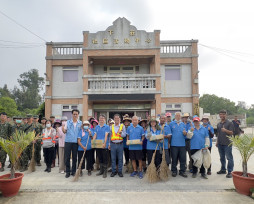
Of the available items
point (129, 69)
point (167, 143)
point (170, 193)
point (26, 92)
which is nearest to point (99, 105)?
point (129, 69)

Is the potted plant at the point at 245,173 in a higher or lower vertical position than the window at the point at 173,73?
lower

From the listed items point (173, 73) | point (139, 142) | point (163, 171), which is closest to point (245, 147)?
point (163, 171)

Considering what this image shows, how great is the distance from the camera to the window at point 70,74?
13.4m

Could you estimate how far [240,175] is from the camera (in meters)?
4.36

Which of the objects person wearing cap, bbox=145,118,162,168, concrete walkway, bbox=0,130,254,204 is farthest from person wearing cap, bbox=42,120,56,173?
person wearing cap, bbox=145,118,162,168

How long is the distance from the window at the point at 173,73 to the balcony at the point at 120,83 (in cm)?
168

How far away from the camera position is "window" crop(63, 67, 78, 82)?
528 inches

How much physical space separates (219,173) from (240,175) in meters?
1.41

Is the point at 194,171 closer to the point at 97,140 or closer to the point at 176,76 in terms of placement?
the point at 97,140

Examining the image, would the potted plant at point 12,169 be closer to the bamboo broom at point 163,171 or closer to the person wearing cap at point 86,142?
the person wearing cap at point 86,142

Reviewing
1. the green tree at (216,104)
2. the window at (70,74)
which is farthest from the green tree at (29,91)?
the green tree at (216,104)

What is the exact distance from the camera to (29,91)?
55.4 m

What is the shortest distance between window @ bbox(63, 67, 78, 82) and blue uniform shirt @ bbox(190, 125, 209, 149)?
33.1ft

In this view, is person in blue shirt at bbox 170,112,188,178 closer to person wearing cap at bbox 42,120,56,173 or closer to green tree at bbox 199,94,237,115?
person wearing cap at bbox 42,120,56,173
